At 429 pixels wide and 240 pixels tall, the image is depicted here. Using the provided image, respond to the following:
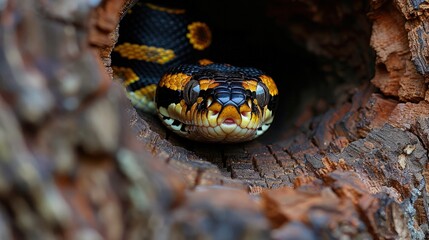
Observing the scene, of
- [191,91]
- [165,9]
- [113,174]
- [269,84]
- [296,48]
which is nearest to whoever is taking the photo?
[113,174]

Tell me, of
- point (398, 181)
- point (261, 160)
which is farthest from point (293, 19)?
point (398, 181)

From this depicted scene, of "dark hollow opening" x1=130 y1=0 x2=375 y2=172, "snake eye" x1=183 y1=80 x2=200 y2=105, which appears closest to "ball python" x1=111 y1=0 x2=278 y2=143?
"snake eye" x1=183 y1=80 x2=200 y2=105

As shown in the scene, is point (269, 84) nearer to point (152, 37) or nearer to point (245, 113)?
point (245, 113)

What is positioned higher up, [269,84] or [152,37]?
[152,37]

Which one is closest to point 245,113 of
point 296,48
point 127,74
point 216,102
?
point 216,102

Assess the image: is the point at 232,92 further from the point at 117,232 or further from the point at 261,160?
the point at 117,232

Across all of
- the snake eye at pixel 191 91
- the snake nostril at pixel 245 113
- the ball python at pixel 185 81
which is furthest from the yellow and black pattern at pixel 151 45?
the snake nostril at pixel 245 113

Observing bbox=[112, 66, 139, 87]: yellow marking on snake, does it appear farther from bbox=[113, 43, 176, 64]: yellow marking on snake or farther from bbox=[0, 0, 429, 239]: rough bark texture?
bbox=[0, 0, 429, 239]: rough bark texture
